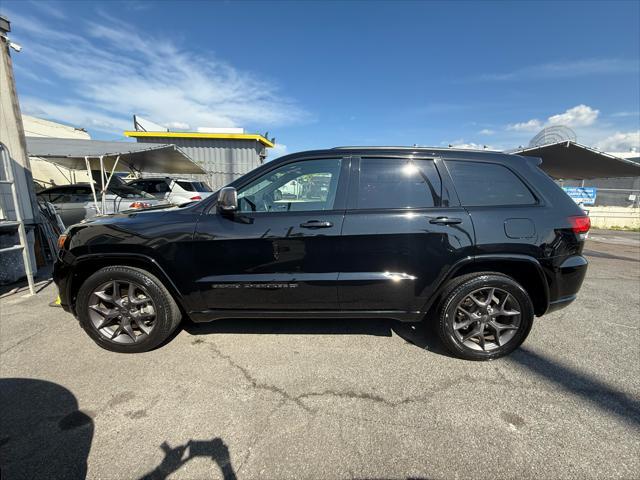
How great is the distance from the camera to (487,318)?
257 cm

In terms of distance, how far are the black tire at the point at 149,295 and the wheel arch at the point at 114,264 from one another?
47 millimetres

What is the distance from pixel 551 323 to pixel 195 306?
12.8 feet

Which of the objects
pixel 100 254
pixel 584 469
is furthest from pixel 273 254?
pixel 584 469

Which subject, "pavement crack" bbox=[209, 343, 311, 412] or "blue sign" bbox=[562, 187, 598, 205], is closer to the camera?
"pavement crack" bbox=[209, 343, 311, 412]

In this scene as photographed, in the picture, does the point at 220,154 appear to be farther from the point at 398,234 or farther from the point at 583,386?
the point at 583,386

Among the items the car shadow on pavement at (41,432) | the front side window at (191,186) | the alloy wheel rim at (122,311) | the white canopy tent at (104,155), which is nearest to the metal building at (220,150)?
the white canopy tent at (104,155)

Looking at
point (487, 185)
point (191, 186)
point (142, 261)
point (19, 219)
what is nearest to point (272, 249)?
point (142, 261)

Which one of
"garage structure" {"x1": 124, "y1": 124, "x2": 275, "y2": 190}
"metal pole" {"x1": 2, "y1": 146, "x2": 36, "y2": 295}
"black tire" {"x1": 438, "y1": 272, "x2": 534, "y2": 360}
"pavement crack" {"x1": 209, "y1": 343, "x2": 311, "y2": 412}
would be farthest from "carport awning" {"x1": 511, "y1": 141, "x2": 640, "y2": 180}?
"garage structure" {"x1": 124, "y1": 124, "x2": 275, "y2": 190}

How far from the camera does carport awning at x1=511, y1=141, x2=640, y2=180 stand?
407 inches

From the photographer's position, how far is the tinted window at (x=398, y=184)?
250cm

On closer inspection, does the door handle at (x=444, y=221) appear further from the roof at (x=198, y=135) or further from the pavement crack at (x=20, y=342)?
the roof at (x=198, y=135)

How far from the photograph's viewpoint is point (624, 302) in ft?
13.0

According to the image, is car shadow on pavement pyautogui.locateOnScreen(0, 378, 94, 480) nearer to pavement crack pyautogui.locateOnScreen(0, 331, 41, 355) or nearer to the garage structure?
pavement crack pyautogui.locateOnScreen(0, 331, 41, 355)

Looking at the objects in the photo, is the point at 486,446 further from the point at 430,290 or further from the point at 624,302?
the point at 624,302
